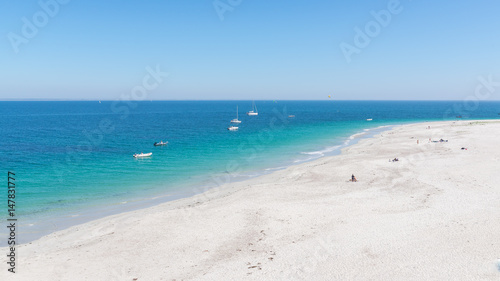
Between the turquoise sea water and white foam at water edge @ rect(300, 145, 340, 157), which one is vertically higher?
white foam at water edge @ rect(300, 145, 340, 157)

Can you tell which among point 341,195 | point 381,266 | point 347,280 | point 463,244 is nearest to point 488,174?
point 341,195

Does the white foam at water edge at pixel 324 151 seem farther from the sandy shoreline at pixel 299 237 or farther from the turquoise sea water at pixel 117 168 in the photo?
the sandy shoreline at pixel 299 237

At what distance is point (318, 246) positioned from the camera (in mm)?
19609

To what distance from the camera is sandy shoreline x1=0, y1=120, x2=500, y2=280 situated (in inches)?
665

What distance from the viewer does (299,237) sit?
68.9 ft

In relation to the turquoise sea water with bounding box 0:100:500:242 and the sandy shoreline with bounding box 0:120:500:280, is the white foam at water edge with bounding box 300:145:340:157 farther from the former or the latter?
the sandy shoreline with bounding box 0:120:500:280

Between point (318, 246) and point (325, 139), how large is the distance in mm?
61505

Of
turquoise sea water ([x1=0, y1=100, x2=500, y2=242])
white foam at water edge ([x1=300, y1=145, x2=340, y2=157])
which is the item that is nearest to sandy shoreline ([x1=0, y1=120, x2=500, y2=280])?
turquoise sea water ([x1=0, y1=100, x2=500, y2=242])

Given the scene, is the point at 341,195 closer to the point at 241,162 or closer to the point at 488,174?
the point at 488,174

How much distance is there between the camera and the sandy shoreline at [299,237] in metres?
16.9

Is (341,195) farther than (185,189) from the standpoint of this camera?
No

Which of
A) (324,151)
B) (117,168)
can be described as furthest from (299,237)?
(324,151)

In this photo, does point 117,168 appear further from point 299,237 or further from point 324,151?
point 324,151

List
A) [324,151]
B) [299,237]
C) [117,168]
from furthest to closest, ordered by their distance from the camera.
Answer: [324,151] → [117,168] → [299,237]
